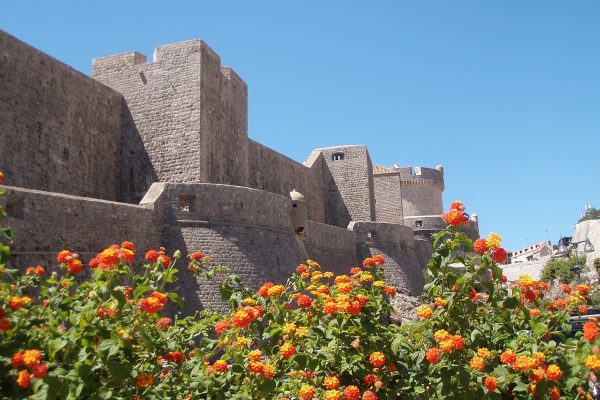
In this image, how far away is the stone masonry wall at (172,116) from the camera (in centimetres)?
1409

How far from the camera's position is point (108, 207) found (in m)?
10.6

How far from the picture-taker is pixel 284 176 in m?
22.5

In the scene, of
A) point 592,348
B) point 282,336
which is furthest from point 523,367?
point 282,336

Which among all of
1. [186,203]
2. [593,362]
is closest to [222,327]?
[593,362]

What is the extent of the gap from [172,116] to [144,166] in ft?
4.64

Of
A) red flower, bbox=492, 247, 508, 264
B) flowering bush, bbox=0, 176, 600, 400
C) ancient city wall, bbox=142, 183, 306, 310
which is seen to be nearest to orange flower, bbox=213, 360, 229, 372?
flowering bush, bbox=0, 176, 600, 400

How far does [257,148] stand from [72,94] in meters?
8.37

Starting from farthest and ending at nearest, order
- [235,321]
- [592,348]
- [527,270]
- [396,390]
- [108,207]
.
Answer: [527,270]
[108,207]
[396,390]
[235,321]
[592,348]

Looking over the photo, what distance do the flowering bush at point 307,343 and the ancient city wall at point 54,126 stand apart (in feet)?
27.3

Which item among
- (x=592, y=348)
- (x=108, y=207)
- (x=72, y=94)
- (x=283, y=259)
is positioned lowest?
(x=592, y=348)

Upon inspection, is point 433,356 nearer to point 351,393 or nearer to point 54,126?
point 351,393

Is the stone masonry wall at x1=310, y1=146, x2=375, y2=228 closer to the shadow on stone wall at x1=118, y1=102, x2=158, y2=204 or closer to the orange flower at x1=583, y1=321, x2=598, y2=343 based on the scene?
the shadow on stone wall at x1=118, y1=102, x2=158, y2=204

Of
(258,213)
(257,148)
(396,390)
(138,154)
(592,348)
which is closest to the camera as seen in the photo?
(592,348)

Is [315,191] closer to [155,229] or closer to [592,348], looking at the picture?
[155,229]
